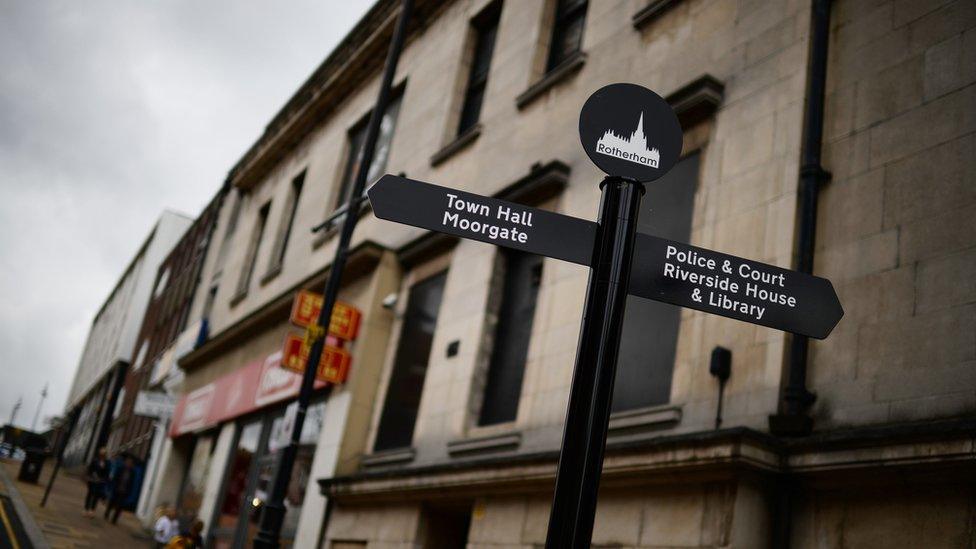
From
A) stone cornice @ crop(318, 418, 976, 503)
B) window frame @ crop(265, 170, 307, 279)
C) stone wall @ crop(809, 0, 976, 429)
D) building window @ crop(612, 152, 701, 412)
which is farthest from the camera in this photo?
window frame @ crop(265, 170, 307, 279)

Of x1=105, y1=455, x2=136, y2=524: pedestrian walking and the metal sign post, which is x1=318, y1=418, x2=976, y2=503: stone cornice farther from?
x1=105, y1=455, x2=136, y2=524: pedestrian walking

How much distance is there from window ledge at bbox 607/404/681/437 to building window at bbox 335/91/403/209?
10189mm

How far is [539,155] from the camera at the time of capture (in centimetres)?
1269

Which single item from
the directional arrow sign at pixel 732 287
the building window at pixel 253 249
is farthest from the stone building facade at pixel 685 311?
the building window at pixel 253 249

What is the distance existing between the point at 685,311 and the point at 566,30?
6.59m

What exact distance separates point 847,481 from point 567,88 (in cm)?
756

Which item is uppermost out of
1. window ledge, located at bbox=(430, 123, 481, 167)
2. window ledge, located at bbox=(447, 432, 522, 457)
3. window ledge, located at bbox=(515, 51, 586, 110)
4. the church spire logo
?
window ledge, located at bbox=(515, 51, 586, 110)

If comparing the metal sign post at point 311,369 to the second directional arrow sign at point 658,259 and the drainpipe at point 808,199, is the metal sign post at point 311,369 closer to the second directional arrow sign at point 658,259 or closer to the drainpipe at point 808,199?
the drainpipe at point 808,199

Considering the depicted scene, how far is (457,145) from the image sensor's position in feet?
49.6

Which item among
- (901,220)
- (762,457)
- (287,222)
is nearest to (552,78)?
(901,220)

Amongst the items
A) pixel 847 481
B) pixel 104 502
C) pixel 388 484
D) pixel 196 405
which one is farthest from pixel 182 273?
pixel 847 481

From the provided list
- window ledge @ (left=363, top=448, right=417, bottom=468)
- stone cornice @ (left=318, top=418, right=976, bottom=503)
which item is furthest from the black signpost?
window ledge @ (left=363, top=448, right=417, bottom=468)

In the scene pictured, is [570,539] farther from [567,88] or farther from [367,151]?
[567,88]

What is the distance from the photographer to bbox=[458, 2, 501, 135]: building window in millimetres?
16031
